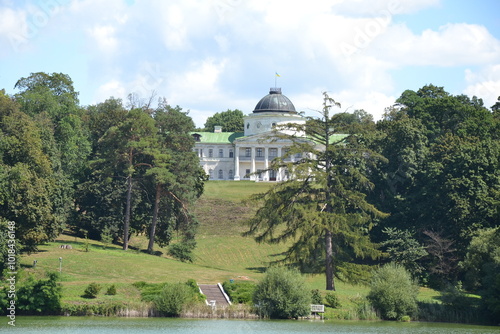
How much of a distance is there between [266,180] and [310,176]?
223 ft

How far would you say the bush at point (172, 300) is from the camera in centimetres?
4844

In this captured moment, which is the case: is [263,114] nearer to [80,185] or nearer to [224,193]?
[224,193]

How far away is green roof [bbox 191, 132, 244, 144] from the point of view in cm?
13725

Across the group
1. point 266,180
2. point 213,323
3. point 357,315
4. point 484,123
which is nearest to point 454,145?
point 484,123

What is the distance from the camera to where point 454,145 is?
7856 centimetres

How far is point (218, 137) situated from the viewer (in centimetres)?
13862

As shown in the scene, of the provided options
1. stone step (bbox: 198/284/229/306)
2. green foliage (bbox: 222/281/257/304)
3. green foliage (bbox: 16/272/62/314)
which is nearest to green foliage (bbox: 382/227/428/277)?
green foliage (bbox: 222/281/257/304)

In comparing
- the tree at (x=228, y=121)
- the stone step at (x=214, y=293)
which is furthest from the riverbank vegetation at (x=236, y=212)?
the tree at (x=228, y=121)

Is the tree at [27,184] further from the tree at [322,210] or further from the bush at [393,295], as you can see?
the bush at [393,295]

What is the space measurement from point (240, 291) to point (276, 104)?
78737 mm

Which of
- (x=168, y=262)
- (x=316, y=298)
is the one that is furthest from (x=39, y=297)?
(x=168, y=262)

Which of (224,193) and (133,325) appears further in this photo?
(224,193)

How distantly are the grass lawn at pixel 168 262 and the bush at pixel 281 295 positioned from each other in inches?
172

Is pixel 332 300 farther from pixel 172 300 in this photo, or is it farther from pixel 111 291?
pixel 111 291
